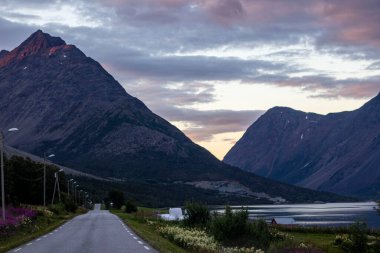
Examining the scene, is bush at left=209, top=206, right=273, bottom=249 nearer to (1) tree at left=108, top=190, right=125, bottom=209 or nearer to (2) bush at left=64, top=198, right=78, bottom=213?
(2) bush at left=64, top=198, right=78, bottom=213

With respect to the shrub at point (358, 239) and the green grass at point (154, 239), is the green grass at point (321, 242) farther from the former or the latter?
the green grass at point (154, 239)

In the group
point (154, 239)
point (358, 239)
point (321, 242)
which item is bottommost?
point (321, 242)

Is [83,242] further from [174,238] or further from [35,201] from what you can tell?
[35,201]

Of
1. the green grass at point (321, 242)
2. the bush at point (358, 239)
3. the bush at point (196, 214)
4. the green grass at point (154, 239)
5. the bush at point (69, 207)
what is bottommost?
the green grass at point (321, 242)

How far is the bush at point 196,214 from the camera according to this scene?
48875 mm

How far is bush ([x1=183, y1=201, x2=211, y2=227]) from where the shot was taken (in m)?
48.9

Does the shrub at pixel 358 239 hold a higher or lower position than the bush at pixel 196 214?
lower

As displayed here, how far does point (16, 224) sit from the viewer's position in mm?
44594

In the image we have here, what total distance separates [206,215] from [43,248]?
69.5ft

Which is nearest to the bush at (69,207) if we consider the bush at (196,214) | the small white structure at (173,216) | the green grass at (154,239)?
the small white structure at (173,216)

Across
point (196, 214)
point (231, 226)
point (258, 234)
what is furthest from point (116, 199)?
point (231, 226)

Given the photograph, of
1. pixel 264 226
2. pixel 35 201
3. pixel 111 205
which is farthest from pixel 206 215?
pixel 111 205

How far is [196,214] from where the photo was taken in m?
49.6

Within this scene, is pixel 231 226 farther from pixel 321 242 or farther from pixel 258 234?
pixel 321 242
